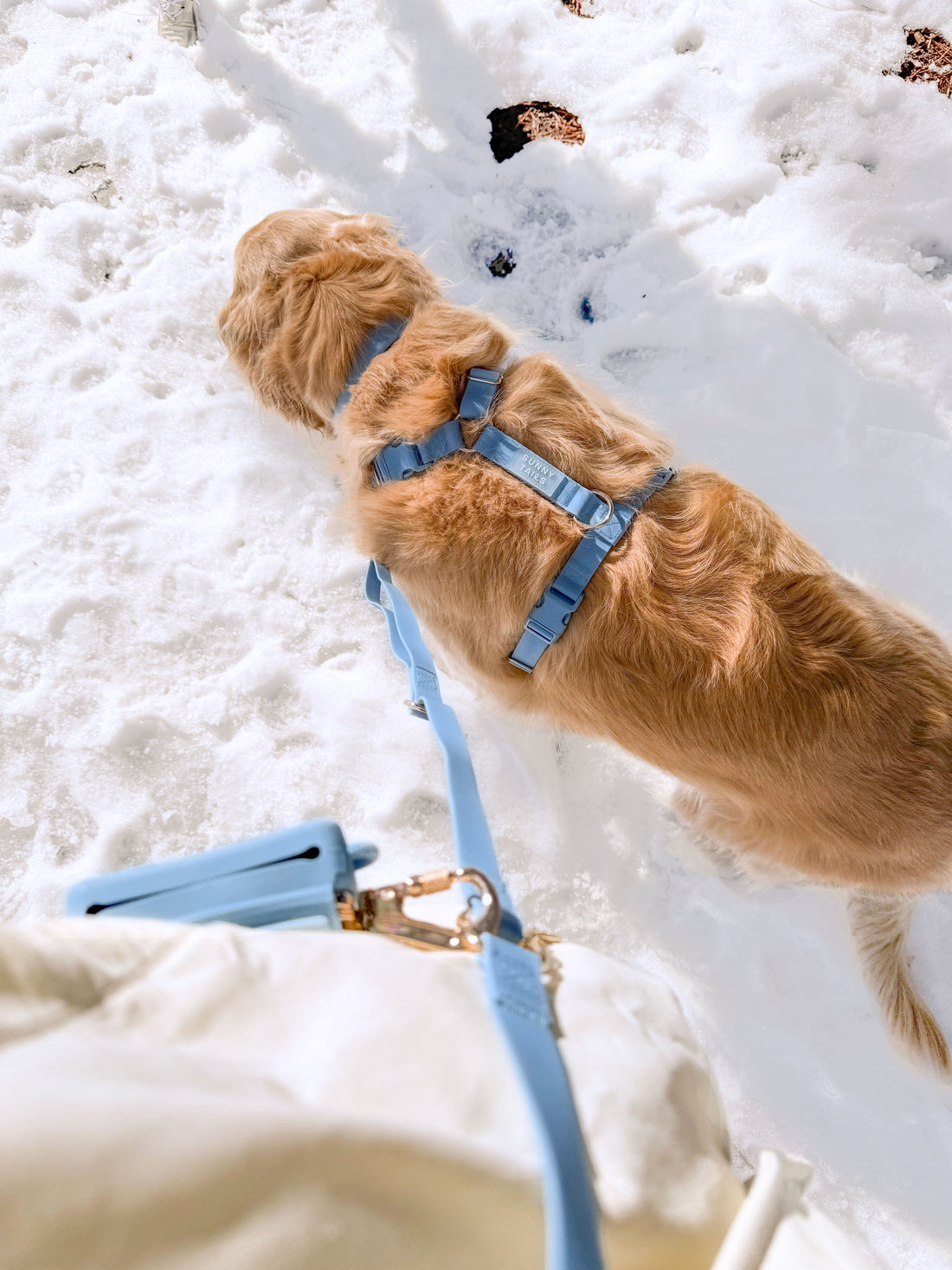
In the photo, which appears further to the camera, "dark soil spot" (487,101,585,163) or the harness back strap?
"dark soil spot" (487,101,585,163)

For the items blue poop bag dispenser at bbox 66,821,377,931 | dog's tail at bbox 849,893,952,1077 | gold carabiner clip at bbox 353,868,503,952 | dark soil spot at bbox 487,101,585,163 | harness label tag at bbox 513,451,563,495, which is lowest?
dog's tail at bbox 849,893,952,1077

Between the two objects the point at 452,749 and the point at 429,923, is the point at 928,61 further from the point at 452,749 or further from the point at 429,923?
the point at 429,923

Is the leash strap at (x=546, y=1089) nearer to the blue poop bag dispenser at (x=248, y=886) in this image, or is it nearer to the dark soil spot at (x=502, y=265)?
the blue poop bag dispenser at (x=248, y=886)

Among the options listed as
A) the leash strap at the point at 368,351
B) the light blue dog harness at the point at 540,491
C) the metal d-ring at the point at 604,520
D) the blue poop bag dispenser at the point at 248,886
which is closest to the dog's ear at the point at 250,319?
the leash strap at the point at 368,351

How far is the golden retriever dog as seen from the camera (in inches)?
55.4

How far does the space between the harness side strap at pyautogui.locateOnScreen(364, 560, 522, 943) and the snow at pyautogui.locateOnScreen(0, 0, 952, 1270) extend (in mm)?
317

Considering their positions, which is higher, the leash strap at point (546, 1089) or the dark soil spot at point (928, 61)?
the dark soil spot at point (928, 61)

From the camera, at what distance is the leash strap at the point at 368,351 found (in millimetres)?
1649

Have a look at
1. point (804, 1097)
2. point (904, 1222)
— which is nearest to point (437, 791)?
point (804, 1097)

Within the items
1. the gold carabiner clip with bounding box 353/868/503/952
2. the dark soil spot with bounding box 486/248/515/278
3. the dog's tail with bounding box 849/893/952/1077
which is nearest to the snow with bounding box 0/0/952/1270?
the dark soil spot with bounding box 486/248/515/278

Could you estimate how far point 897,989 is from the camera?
180cm

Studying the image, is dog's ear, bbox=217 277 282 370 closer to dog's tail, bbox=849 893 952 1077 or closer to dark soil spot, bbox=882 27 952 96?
dog's tail, bbox=849 893 952 1077

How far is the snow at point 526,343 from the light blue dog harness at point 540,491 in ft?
1.67

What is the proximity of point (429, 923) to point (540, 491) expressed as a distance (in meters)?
0.87
